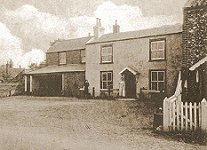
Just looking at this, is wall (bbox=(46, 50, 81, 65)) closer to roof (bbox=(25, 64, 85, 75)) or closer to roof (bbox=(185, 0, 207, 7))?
roof (bbox=(25, 64, 85, 75))

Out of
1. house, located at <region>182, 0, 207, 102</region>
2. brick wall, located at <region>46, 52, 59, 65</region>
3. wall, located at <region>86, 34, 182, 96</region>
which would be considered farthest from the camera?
brick wall, located at <region>46, 52, 59, 65</region>

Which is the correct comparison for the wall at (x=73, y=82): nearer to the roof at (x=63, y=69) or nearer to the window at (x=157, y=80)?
the roof at (x=63, y=69)

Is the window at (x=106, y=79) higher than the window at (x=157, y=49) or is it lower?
lower

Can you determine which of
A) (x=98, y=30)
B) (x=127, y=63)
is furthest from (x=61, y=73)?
(x=127, y=63)

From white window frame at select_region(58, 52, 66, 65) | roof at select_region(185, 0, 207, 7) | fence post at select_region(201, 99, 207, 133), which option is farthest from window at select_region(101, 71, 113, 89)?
fence post at select_region(201, 99, 207, 133)

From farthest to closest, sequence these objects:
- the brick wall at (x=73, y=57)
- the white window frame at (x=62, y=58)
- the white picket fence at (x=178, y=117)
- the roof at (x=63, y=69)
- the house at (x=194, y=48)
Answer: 1. the white window frame at (x=62, y=58)
2. the brick wall at (x=73, y=57)
3. the roof at (x=63, y=69)
4. the house at (x=194, y=48)
5. the white picket fence at (x=178, y=117)

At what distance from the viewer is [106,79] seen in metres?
18.1

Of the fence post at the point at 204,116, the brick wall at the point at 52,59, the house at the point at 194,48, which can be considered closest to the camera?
the fence post at the point at 204,116

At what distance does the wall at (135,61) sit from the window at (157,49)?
0.77ft

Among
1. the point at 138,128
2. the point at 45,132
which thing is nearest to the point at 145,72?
the point at 138,128

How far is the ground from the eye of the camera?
539 centimetres

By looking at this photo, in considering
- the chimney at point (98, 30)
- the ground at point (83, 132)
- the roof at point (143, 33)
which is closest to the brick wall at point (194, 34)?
the ground at point (83, 132)

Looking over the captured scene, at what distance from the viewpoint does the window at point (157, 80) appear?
15.4 meters

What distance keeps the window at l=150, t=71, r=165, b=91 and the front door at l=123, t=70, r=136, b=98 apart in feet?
4.14
